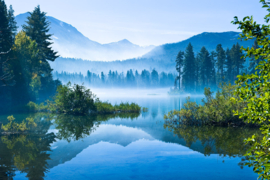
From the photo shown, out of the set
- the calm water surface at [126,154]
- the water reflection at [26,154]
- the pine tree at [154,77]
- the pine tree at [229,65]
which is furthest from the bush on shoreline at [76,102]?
the pine tree at [154,77]

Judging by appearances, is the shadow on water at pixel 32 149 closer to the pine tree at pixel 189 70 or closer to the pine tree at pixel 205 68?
the pine tree at pixel 205 68

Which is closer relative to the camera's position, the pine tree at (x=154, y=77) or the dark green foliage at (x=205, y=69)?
the dark green foliage at (x=205, y=69)

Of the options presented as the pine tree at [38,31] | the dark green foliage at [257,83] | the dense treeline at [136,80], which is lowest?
the dense treeline at [136,80]

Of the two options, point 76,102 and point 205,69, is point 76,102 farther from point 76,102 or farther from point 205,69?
point 205,69

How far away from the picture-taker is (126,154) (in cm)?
1158

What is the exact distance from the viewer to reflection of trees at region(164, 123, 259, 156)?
11414mm

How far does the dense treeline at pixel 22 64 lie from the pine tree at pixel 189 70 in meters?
56.8

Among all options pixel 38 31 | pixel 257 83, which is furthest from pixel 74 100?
pixel 38 31

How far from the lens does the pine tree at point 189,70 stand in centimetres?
8943

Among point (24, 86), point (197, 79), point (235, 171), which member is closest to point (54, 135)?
point (235, 171)

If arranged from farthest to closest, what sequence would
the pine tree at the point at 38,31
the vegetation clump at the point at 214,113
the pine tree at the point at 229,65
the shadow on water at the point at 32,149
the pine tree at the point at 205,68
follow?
the pine tree at the point at 205,68 < the pine tree at the point at 229,65 < the pine tree at the point at 38,31 < the vegetation clump at the point at 214,113 < the shadow on water at the point at 32,149

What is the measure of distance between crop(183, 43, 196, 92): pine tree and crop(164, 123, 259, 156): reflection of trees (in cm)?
7435

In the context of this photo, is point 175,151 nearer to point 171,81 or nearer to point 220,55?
point 220,55

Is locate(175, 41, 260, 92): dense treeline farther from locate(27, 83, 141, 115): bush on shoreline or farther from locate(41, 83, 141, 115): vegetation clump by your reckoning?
locate(41, 83, 141, 115): vegetation clump
